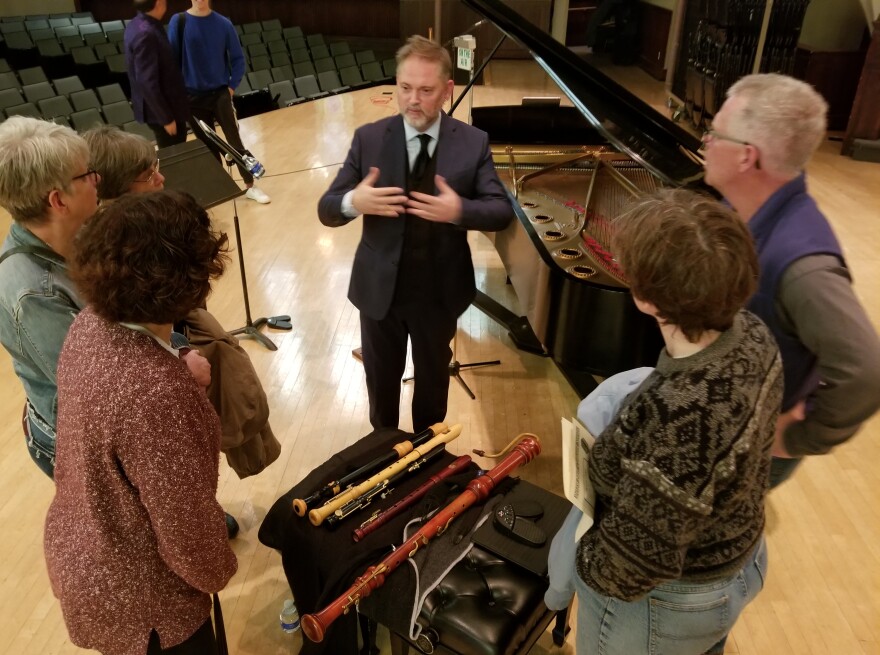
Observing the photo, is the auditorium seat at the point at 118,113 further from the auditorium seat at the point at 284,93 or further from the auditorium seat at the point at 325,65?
the auditorium seat at the point at 325,65

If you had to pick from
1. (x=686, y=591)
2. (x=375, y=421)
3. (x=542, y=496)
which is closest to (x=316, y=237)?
(x=375, y=421)

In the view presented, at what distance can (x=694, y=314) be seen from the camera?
45.4 inches

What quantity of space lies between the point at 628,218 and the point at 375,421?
2037 millimetres

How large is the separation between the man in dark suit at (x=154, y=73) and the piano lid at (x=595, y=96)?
9.36 feet

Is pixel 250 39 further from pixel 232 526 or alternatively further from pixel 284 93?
pixel 232 526

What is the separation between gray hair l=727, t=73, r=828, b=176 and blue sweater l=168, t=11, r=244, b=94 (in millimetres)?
5047

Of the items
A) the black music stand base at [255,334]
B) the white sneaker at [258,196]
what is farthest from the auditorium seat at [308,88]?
the black music stand base at [255,334]

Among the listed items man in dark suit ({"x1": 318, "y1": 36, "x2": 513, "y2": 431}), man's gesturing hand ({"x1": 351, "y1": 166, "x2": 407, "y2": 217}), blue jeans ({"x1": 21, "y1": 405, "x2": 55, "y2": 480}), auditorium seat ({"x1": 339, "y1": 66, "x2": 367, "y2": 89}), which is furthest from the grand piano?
auditorium seat ({"x1": 339, "y1": 66, "x2": 367, "y2": 89})

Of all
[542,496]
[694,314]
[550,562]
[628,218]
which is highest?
[628,218]

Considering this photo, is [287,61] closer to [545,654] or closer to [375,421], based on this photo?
[375,421]

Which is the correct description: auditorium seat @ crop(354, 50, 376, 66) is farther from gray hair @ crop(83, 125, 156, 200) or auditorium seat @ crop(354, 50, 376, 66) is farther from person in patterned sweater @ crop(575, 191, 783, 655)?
person in patterned sweater @ crop(575, 191, 783, 655)

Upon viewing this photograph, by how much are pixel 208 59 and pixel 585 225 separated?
156 inches

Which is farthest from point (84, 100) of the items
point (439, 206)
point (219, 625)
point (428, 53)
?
point (219, 625)

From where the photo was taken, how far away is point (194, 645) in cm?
162
